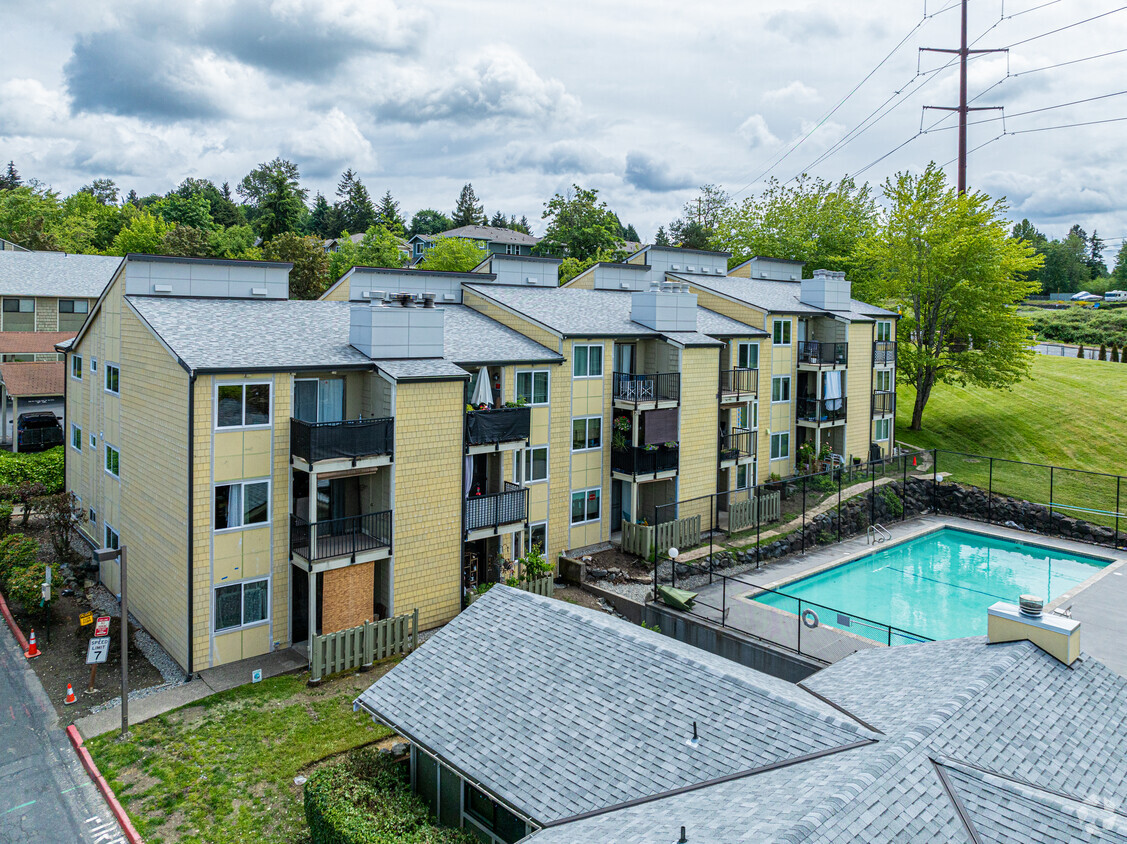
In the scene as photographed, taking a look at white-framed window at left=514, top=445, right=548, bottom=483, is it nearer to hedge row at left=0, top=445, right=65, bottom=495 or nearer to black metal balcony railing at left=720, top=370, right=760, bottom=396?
black metal balcony railing at left=720, top=370, right=760, bottom=396

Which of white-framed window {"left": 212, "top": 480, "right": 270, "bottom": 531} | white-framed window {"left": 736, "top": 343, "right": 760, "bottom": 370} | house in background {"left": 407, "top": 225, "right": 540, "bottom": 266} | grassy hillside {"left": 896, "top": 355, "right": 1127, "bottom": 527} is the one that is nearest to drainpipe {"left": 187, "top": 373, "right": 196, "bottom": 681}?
white-framed window {"left": 212, "top": 480, "right": 270, "bottom": 531}

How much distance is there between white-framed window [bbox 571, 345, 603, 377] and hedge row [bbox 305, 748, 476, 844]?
1651cm

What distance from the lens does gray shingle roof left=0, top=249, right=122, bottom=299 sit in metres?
49.0

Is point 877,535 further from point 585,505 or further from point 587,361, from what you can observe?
point 587,361

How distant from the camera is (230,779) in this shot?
15477 millimetres

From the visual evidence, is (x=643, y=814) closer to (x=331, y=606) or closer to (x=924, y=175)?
(x=331, y=606)

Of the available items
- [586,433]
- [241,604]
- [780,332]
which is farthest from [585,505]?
[780,332]

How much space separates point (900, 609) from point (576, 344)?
47.8 feet

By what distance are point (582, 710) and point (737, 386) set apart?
75.2ft

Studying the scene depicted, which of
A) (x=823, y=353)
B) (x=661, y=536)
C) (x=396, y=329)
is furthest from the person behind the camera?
(x=823, y=353)

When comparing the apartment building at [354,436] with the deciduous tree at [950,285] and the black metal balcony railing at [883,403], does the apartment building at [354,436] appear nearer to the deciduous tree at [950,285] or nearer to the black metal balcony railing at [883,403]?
the black metal balcony railing at [883,403]

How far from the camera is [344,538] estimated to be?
2156 centimetres

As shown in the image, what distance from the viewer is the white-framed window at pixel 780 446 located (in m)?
37.1

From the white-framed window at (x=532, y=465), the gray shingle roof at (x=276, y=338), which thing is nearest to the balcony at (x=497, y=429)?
the white-framed window at (x=532, y=465)
